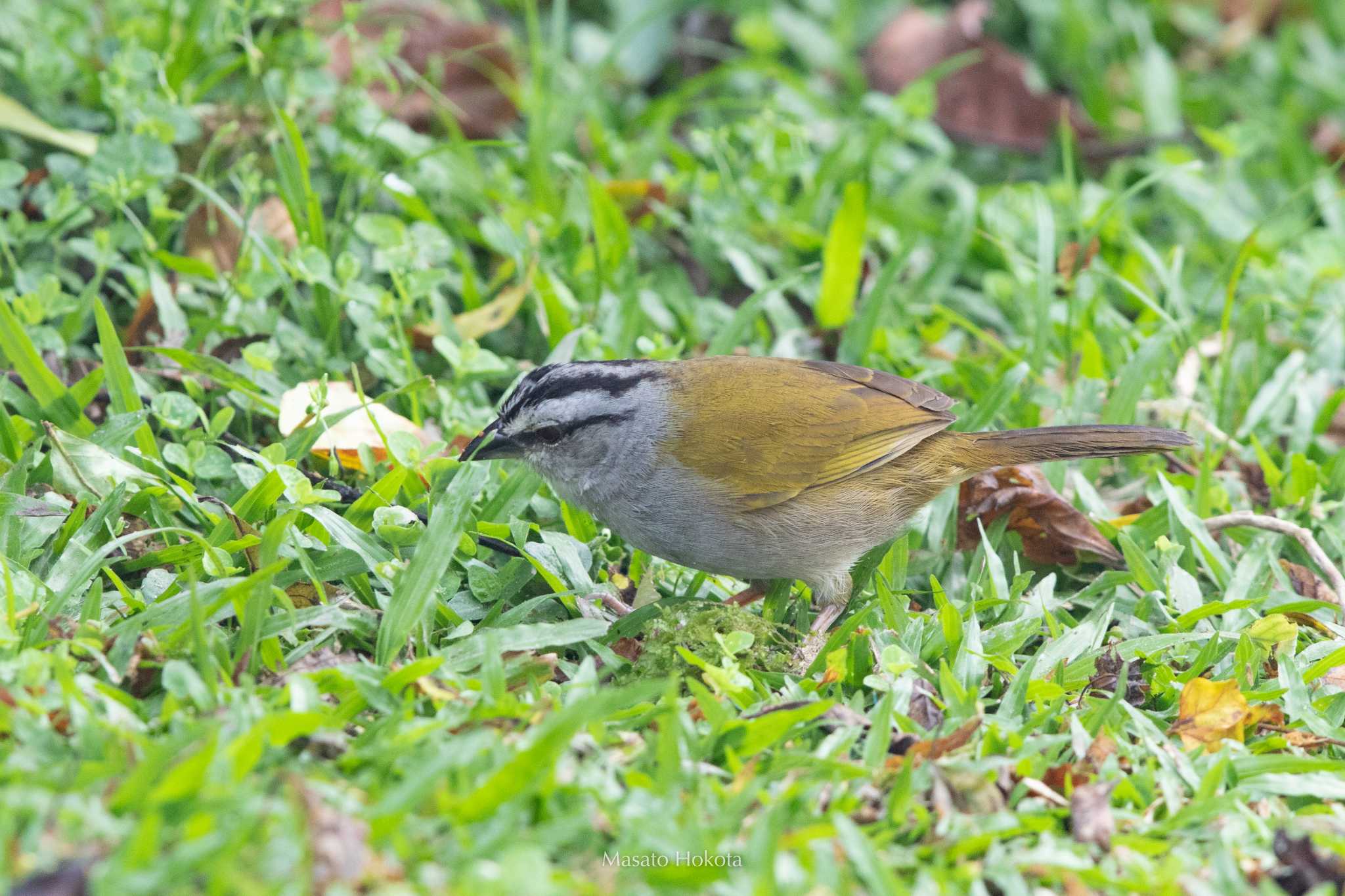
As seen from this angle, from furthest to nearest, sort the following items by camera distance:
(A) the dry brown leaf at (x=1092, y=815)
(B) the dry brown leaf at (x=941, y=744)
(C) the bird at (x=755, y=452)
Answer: (C) the bird at (x=755, y=452)
(B) the dry brown leaf at (x=941, y=744)
(A) the dry brown leaf at (x=1092, y=815)

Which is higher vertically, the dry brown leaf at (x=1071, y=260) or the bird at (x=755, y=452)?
the dry brown leaf at (x=1071, y=260)

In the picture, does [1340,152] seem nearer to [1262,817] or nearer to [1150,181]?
[1150,181]

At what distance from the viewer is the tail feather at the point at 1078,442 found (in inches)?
201

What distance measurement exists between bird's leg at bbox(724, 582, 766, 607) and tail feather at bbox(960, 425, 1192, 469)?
93cm

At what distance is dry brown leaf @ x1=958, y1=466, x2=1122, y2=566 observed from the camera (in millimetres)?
5352

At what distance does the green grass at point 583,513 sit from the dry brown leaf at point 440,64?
0.27 metres

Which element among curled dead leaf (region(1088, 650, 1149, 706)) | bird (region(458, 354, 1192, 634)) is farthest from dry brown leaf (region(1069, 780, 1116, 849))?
bird (region(458, 354, 1192, 634))

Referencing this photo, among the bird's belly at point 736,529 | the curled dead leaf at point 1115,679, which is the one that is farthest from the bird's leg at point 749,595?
the curled dead leaf at point 1115,679

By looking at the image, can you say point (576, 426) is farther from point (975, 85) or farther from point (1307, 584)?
point (975, 85)

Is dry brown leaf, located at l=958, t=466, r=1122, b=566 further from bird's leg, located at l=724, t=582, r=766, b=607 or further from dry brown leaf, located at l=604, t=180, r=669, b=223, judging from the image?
dry brown leaf, located at l=604, t=180, r=669, b=223

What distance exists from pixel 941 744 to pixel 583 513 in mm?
1932

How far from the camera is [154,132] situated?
19.0 ft

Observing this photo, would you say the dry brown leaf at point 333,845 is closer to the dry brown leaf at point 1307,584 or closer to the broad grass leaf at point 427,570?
the broad grass leaf at point 427,570

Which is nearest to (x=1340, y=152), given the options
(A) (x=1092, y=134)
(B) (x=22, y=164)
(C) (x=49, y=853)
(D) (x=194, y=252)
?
(A) (x=1092, y=134)
